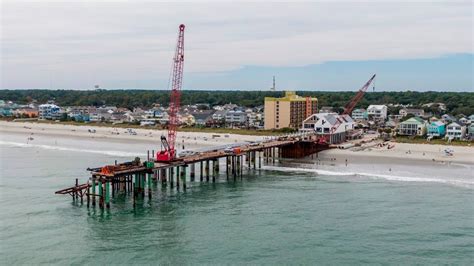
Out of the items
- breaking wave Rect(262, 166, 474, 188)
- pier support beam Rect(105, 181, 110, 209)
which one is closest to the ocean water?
breaking wave Rect(262, 166, 474, 188)

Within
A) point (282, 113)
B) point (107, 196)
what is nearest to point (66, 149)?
point (282, 113)

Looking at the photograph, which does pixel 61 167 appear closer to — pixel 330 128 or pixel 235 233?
pixel 235 233

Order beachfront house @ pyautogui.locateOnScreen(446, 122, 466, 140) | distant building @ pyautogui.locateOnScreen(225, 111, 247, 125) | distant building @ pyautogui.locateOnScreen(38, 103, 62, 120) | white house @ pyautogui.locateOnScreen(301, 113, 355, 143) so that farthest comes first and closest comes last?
distant building @ pyautogui.locateOnScreen(38, 103, 62, 120)
distant building @ pyautogui.locateOnScreen(225, 111, 247, 125)
beachfront house @ pyautogui.locateOnScreen(446, 122, 466, 140)
white house @ pyautogui.locateOnScreen(301, 113, 355, 143)

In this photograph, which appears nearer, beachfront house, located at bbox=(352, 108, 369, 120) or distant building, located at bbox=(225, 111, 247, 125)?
distant building, located at bbox=(225, 111, 247, 125)

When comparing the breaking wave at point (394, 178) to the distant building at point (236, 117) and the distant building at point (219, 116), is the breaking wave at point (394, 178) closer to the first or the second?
the distant building at point (236, 117)

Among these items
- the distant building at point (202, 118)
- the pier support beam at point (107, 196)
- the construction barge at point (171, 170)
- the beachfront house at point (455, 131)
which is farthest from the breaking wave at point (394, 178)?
the distant building at point (202, 118)

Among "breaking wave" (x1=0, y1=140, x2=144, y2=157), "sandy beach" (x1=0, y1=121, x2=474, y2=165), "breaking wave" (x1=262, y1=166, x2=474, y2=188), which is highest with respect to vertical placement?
"sandy beach" (x1=0, y1=121, x2=474, y2=165)

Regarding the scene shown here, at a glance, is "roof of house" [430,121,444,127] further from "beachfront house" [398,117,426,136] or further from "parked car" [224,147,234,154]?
"parked car" [224,147,234,154]
